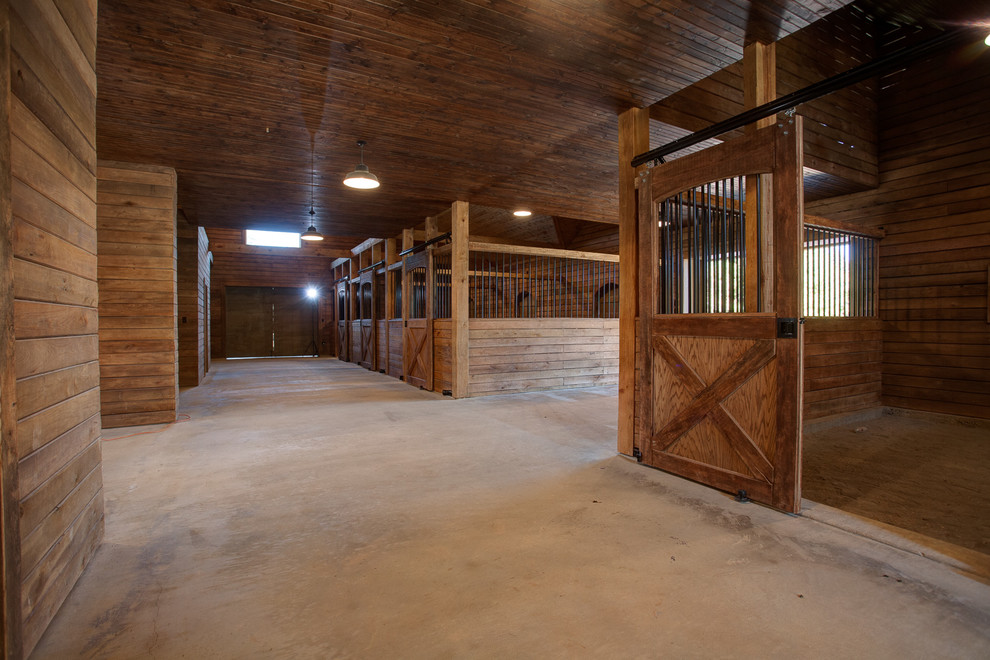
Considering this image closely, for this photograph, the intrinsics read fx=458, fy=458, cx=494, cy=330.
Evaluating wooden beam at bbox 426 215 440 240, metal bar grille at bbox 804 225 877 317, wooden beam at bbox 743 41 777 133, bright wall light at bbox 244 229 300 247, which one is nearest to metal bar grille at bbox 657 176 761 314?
wooden beam at bbox 743 41 777 133

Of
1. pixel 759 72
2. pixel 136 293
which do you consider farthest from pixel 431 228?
pixel 759 72

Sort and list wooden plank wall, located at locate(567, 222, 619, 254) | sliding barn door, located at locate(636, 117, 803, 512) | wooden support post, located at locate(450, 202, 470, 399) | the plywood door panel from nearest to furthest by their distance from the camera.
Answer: sliding barn door, located at locate(636, 117, 803, 512)
wooden support post, located at locate(450, 202, 470, 399)
wooden plank wall, located at locate(567, 222, 619, 254)
the plywood door panel

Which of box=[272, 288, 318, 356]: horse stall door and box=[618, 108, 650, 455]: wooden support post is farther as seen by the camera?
box=[272, 288, 318, 356]: horse stall door

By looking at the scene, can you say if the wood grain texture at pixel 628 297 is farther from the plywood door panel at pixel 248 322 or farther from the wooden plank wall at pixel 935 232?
the plywood door panel at pixel 248 322

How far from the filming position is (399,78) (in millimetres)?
3463

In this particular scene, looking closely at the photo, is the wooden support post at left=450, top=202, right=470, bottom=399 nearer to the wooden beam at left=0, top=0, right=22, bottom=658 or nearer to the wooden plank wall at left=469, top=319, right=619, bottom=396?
the wooden plank wall at left=469, top=319, right=619, bottom=396

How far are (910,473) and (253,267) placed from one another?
14.1m

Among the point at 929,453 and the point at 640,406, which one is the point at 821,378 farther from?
the point at 640,406

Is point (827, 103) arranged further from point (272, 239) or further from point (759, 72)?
point (272, 239)

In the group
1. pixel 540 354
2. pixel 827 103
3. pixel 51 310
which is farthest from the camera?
pixel 540 354

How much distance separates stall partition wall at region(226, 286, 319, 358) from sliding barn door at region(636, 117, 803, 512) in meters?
13.7

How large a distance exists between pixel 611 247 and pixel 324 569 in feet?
30.0

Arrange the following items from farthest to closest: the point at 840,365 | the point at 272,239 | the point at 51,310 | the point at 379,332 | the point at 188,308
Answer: the point at 272,239 → the point at 379,332 → the point at 188,308 → the point at 840,365 → the point at 51,310

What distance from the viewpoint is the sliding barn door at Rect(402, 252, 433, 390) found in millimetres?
7145
